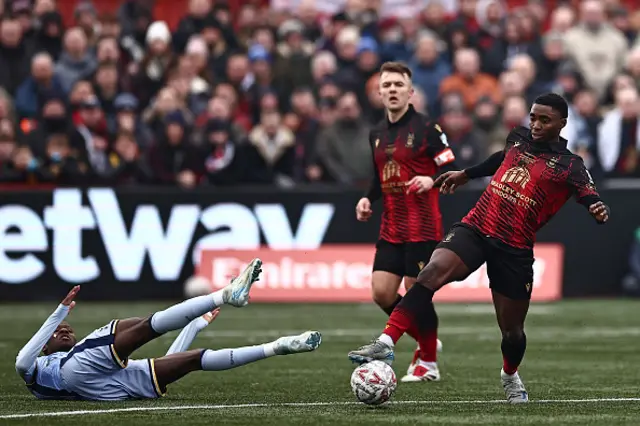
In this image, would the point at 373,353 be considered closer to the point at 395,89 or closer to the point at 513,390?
the point at 513,390

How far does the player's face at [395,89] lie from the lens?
11.9 metres

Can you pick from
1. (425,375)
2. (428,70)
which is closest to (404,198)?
(425,375)

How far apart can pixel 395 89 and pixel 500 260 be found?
103 inches

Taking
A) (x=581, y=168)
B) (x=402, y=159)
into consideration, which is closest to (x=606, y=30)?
(x=402, y=159)

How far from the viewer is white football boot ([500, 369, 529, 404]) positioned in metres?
A: 9.98

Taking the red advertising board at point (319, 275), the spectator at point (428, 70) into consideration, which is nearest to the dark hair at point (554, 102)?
the red advertising board at point (319, 275)

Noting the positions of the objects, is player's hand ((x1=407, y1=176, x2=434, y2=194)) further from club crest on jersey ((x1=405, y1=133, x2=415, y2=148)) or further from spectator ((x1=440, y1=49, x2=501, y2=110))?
spectator ((x1=440, y1=49, x2=501, y2=110))

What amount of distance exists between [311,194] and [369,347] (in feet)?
35.2

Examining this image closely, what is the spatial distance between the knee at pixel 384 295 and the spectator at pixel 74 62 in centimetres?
1052

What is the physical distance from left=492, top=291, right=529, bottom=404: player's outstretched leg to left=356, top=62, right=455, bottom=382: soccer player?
1.96 m

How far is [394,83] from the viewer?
1192cm

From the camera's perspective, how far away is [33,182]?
1958cm

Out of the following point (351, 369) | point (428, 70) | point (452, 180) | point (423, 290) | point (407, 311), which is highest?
point (428, 70)

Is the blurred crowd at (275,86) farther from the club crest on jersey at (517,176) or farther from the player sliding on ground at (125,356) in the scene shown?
the club crest on jersey at (517,176)
